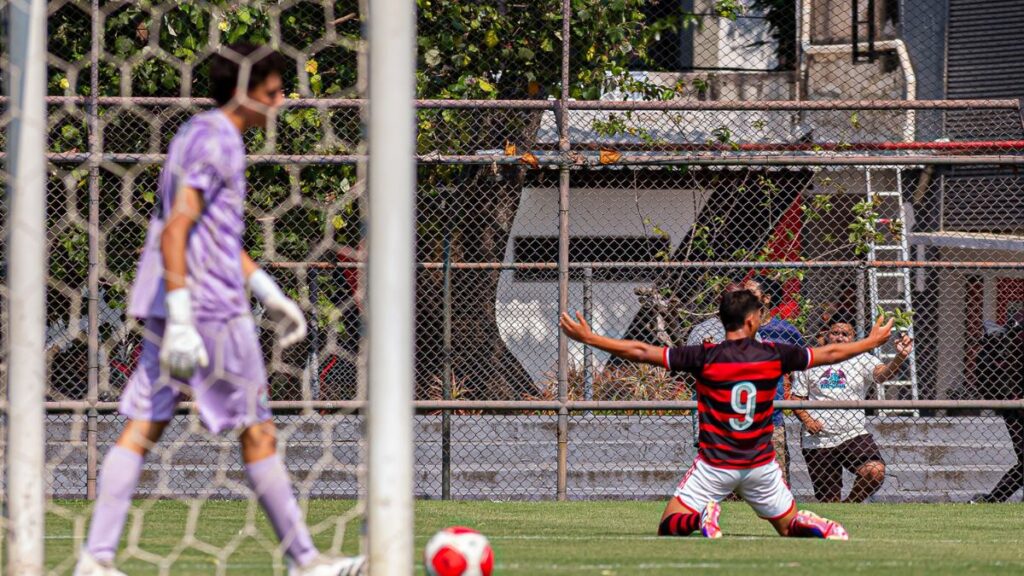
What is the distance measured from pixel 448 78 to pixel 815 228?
503 centimetres

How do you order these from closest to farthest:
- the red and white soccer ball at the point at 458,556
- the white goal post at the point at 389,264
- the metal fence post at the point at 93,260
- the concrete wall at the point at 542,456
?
the white goal post at the point at 389,264, the red and white soccer ball at the point at 458,556, the metal fence post at the point at 93,260, the concrete wall at the point at 542,456

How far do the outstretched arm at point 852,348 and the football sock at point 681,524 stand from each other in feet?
3.03

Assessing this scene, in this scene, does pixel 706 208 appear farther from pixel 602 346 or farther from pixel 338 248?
pixel 602 346

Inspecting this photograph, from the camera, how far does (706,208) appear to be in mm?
14695

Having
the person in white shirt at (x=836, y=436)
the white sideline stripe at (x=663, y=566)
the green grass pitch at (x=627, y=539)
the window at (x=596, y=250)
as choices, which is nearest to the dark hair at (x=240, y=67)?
the green grass pitch at (x=627, y=539)

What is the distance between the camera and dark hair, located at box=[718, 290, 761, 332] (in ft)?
24.1

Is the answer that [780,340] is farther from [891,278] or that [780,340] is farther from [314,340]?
[891,278]

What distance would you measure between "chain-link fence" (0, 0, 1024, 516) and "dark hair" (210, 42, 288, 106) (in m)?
4.08

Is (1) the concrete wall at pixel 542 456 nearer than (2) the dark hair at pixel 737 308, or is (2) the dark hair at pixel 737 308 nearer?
(2) the dark hair at pixel 737 308

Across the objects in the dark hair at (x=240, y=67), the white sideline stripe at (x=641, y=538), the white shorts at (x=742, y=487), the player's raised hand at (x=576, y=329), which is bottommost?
the white sideline stripe at (x=641, y=538)

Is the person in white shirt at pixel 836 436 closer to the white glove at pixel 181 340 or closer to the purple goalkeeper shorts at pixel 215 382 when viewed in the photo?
the purple goalkeeper shorts at pixel 215 382

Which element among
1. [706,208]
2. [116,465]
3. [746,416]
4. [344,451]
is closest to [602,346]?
[746,416]

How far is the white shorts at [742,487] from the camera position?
23.9 feet

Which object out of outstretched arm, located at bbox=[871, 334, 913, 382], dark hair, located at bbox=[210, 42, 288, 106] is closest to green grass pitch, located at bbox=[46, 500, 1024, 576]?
outstretched arm, located at bbox=[871, 334, 913, 382]
